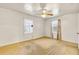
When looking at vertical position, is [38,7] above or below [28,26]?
above

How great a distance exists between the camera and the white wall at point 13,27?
1.66 meters

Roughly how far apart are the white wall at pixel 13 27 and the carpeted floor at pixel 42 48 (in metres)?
0.11

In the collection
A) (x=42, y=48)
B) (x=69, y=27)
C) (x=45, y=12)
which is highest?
(x=45, y=12)

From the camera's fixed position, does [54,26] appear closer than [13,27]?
No

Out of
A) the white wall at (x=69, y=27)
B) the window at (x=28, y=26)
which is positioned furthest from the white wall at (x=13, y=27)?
the white wall at (x=69, y=27)

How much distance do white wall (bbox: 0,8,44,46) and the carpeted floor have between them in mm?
106

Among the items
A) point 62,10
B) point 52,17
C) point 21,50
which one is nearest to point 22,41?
point 21,50

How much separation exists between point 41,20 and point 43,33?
0.23 metres

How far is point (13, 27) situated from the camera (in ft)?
5.64

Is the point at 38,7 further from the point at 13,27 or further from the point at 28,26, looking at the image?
the point at 13,27

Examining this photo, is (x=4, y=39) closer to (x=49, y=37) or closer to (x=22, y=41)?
(x=22, y=41)

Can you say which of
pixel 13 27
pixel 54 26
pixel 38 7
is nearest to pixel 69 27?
pixel 54 26

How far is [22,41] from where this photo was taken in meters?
1.75

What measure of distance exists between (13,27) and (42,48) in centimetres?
60
